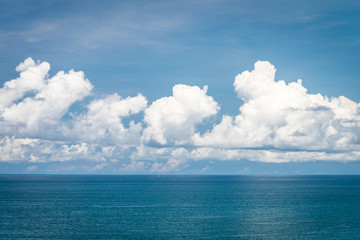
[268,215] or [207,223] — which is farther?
[268,215]

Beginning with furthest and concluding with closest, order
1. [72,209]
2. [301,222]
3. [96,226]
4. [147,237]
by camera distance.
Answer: [72,209]
[301,222]
[96,226]
[147,237]

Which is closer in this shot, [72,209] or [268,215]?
[268,215]

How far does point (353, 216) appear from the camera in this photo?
131 meters

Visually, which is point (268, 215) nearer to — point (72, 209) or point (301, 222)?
point (301, 222)

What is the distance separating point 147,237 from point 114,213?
4261 cm

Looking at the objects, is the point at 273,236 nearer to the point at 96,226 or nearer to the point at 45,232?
the point at 96,226

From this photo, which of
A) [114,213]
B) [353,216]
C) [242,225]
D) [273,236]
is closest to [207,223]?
[242,225]

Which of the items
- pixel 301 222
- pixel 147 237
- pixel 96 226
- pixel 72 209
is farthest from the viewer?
pixel 72 209

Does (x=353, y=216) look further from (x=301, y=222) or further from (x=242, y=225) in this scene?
(x=242, y=225)

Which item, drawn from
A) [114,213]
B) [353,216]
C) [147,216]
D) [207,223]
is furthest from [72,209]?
[353,216]

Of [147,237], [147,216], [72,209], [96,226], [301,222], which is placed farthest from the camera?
[72,209]

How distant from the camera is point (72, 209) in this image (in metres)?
148

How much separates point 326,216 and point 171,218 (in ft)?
151

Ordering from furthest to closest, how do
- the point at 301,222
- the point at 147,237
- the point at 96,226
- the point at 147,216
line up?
the point at 147,216 → the point at 301,222 → the point at 96,226 → the point at 147,237
